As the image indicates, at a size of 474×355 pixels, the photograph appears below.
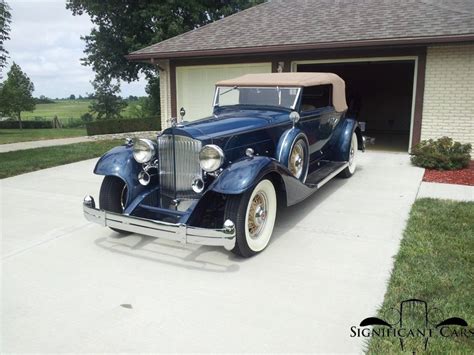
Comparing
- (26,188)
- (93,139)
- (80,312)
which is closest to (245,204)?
(80,312)

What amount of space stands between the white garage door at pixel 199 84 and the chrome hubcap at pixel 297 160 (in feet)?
21.0

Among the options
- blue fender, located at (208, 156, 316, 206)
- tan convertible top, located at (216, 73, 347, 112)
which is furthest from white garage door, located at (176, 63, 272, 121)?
blue fender, located at (208, 156, 316, 206)

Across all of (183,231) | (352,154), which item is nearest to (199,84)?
(352,154)

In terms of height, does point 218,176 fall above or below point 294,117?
below

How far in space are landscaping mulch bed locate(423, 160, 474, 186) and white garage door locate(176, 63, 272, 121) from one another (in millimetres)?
5560

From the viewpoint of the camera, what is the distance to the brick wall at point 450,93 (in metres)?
8.78

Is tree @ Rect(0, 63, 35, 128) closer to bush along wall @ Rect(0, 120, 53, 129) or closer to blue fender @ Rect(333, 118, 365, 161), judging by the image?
bush along wall @ Rect(0, 120, 53, 129)

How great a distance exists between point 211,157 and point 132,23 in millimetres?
16951

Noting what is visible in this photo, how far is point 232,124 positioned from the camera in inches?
180

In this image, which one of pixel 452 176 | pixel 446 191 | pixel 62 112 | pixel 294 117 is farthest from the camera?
pixel 62 112

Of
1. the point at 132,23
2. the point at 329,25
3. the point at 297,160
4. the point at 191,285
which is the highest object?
the point at 132,23

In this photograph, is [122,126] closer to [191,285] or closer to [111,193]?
[111,193]

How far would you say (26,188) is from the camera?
6.78 meters

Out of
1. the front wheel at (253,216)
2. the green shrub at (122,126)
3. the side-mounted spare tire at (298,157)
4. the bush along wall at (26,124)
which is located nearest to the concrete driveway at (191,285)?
the front wheel at (253,216)
